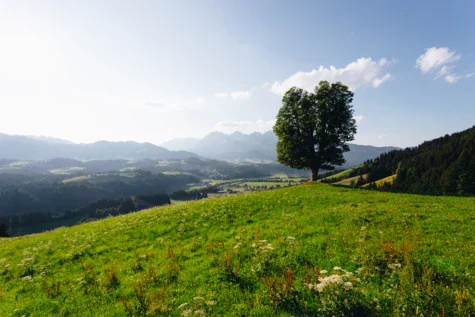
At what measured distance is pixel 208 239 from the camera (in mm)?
15680

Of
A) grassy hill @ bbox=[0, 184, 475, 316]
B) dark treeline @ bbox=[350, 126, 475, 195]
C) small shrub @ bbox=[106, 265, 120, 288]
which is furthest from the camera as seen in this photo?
dark treeline @ bbox=[350, 126, 475, 195]

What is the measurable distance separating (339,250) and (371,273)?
2259 millimetres

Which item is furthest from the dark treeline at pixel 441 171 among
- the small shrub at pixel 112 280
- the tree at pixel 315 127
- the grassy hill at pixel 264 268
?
the small shrub at pixel 112 280

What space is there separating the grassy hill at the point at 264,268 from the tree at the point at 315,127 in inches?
984

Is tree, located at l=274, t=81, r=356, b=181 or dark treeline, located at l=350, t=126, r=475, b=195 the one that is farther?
dark treeline, located at l=350, t=126, r=475, b=195

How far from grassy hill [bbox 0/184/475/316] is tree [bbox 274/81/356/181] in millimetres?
24984

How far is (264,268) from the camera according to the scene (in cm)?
1030

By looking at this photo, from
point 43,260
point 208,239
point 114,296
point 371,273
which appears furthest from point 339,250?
point 43,260

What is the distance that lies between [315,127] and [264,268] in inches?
1479

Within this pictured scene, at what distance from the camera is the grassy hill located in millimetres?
7660

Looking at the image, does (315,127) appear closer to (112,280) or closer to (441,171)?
(112,280)

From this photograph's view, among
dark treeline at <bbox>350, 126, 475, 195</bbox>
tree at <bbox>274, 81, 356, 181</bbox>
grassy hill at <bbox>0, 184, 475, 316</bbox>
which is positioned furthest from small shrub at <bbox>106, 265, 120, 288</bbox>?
dark treeline at <bbox>350, 126, 475, 195</bbox>

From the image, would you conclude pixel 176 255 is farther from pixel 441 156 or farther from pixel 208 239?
pixel 441 156

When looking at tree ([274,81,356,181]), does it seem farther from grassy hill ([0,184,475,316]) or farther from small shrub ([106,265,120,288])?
small shrub ([106,265,120,288])
